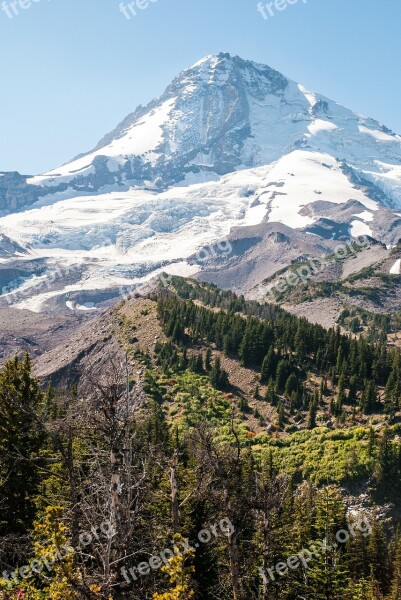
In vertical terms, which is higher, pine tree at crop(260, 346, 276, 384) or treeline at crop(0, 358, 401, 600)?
treeline at crop(0, 358, 401, 600)

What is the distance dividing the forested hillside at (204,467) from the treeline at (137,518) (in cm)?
12

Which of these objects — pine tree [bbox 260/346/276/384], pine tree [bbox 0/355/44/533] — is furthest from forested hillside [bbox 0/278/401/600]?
pine tree [bbox 260/346/276/384]

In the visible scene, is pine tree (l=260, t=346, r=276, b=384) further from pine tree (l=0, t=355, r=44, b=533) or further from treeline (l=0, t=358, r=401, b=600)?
pine tree (l=0, t=355, r=44, b=533)

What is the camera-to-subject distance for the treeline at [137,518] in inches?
625

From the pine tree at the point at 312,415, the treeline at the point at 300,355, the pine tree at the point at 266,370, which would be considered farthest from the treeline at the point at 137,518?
the pine tree at the point at 266,370

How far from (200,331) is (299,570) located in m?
79.6

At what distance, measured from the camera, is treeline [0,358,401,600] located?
1588cm

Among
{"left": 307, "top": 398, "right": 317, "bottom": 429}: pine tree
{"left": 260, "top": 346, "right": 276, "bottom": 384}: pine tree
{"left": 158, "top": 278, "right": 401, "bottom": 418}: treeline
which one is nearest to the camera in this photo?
{"left": 307, "top": 398, "right": 317, "bottom": 429}: pine tree

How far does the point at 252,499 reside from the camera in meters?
21.7

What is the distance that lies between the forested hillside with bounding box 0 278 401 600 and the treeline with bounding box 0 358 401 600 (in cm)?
12

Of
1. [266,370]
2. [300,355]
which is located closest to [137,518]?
[266,370]

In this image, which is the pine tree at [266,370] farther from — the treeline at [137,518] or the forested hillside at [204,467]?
the treeline at [137,518]

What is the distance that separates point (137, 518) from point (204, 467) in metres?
4.12

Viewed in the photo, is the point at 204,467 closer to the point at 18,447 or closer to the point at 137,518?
the point at 137,518
